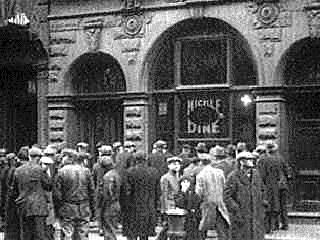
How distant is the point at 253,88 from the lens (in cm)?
1861

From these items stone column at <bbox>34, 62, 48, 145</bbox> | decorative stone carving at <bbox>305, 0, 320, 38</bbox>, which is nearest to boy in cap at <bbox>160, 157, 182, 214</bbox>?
decorative stone carving at <bbox>305, 0, 320, 38</bbox>

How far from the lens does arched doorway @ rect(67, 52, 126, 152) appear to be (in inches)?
822

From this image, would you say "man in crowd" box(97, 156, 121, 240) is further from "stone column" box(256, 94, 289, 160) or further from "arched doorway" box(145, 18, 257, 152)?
"arched doorway" box(145, 18, 257, 152)

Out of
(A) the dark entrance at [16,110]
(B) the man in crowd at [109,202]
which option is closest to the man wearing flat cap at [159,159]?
(B) the man in crowd at [109,202]

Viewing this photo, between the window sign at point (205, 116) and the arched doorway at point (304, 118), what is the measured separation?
1.65 metres

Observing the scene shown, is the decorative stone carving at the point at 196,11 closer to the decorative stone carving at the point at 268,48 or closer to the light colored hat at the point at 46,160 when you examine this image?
the decorative stone carving at the point at 268,48

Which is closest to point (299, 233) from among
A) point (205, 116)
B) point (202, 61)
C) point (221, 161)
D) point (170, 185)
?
point (221, 161)

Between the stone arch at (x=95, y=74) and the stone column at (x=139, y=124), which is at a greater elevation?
the stone arch at (x=95, y=74)

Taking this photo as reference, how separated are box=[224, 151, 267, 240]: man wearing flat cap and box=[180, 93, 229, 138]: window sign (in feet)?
22.9

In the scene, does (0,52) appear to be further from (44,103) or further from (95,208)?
(95,208)

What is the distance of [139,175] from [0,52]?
32.3ft

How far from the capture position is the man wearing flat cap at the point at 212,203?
1252 cm

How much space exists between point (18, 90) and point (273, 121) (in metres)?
8.07

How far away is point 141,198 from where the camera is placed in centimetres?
1425
